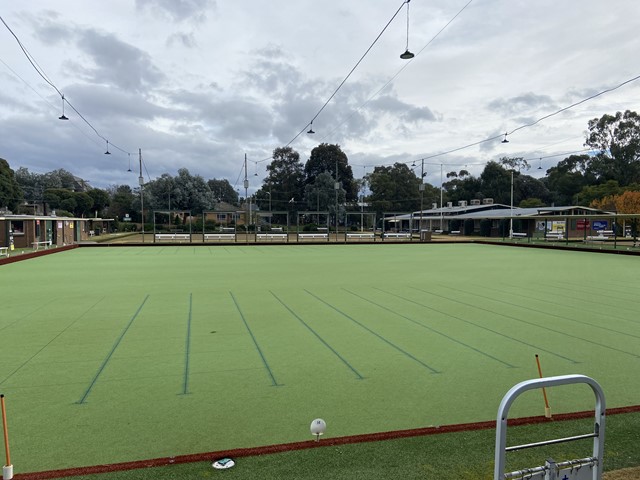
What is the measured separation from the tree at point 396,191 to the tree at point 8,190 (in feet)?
159

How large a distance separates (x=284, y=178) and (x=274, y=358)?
76.8 meters

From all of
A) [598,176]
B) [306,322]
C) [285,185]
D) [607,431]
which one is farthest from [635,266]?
[285,185]

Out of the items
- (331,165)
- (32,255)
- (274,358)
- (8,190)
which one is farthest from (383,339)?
(331,165)

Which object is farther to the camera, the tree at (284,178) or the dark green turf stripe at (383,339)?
the tree at (284,178)

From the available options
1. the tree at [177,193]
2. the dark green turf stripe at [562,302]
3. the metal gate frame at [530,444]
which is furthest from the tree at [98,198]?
the metal gate frame at [530,444]

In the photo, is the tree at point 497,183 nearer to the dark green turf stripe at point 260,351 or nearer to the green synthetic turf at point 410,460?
the dark green turf stripe at point 260,351

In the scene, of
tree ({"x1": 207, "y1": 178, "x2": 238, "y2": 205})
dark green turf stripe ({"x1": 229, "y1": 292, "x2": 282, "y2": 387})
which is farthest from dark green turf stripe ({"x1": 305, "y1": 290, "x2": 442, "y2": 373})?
tree ({"x1": 207, "y1": 178, "x2": 238, "y2": 205})

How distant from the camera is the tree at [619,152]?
223ft

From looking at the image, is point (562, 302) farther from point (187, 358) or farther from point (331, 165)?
point (331, 165)

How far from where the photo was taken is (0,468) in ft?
11.0

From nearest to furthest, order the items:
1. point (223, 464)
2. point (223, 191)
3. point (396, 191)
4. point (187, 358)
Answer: point (223, 464), point (187, 358), point (396, 191), point (223, 191)

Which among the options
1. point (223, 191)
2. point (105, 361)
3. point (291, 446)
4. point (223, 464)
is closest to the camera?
point (223, 464)

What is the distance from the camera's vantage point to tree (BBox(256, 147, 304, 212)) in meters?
80.8

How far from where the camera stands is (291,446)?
3.52 meters
